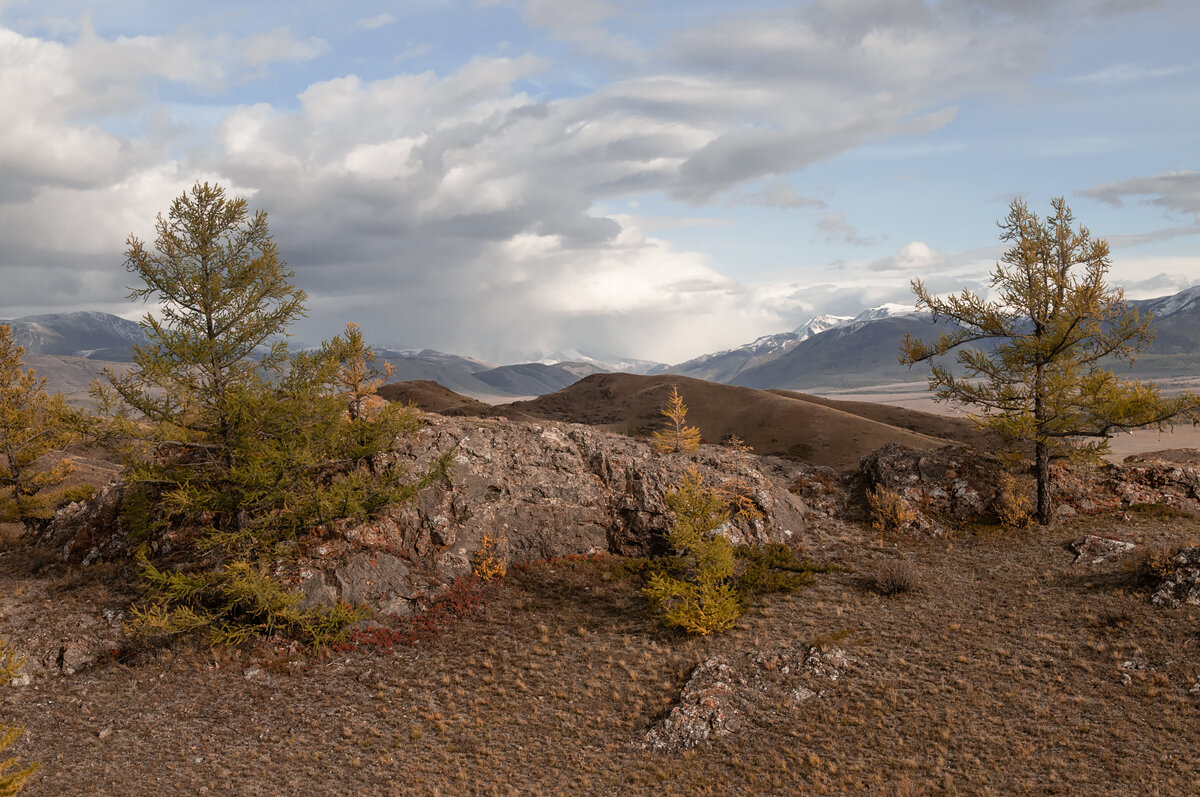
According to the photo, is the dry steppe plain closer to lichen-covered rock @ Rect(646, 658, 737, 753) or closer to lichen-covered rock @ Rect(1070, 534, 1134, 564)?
lichen-covered rock @ Rect(646, 658, 737, 753)

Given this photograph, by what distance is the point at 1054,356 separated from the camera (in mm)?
24672

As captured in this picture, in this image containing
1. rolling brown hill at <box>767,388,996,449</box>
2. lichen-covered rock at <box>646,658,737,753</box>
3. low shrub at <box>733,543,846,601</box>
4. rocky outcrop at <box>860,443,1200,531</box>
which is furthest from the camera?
rolling brown hill at <box>767,388,996,449</box>

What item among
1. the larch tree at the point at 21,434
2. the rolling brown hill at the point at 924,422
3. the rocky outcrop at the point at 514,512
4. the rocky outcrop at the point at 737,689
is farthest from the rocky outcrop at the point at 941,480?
the rolling brown hill at the point at 924,422

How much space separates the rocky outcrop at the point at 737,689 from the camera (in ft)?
47.5

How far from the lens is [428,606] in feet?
67.9

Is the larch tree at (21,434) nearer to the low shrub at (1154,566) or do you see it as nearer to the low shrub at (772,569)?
the low shrub at (772,569)

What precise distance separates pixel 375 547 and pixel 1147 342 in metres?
29.4

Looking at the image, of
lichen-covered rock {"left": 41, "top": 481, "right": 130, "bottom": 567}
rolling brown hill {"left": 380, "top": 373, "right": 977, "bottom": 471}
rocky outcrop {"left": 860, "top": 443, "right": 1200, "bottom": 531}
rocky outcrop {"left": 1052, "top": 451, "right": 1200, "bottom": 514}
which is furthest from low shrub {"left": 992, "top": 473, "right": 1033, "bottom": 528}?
rolling brown hill {"left": 380, "top": 373, "right": 977, "bottom": 471}

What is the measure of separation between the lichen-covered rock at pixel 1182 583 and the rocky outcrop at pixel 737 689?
356 inches

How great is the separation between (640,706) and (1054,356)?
70.5 feet

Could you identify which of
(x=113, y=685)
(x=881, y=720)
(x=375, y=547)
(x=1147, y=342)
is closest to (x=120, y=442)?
(x=113, y=685)

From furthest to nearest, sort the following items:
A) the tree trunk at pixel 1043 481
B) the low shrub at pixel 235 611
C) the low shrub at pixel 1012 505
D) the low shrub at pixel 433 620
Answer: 1. the low shrub at pixel 1012 505
2. the tree trunk at pixel 1043 481
3. the low shrub at pixel 433 620
4. the low shrub at pixel 235 611

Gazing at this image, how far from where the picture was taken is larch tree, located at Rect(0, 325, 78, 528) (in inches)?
1248

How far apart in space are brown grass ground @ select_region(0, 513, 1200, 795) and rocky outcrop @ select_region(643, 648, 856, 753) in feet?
1.21
